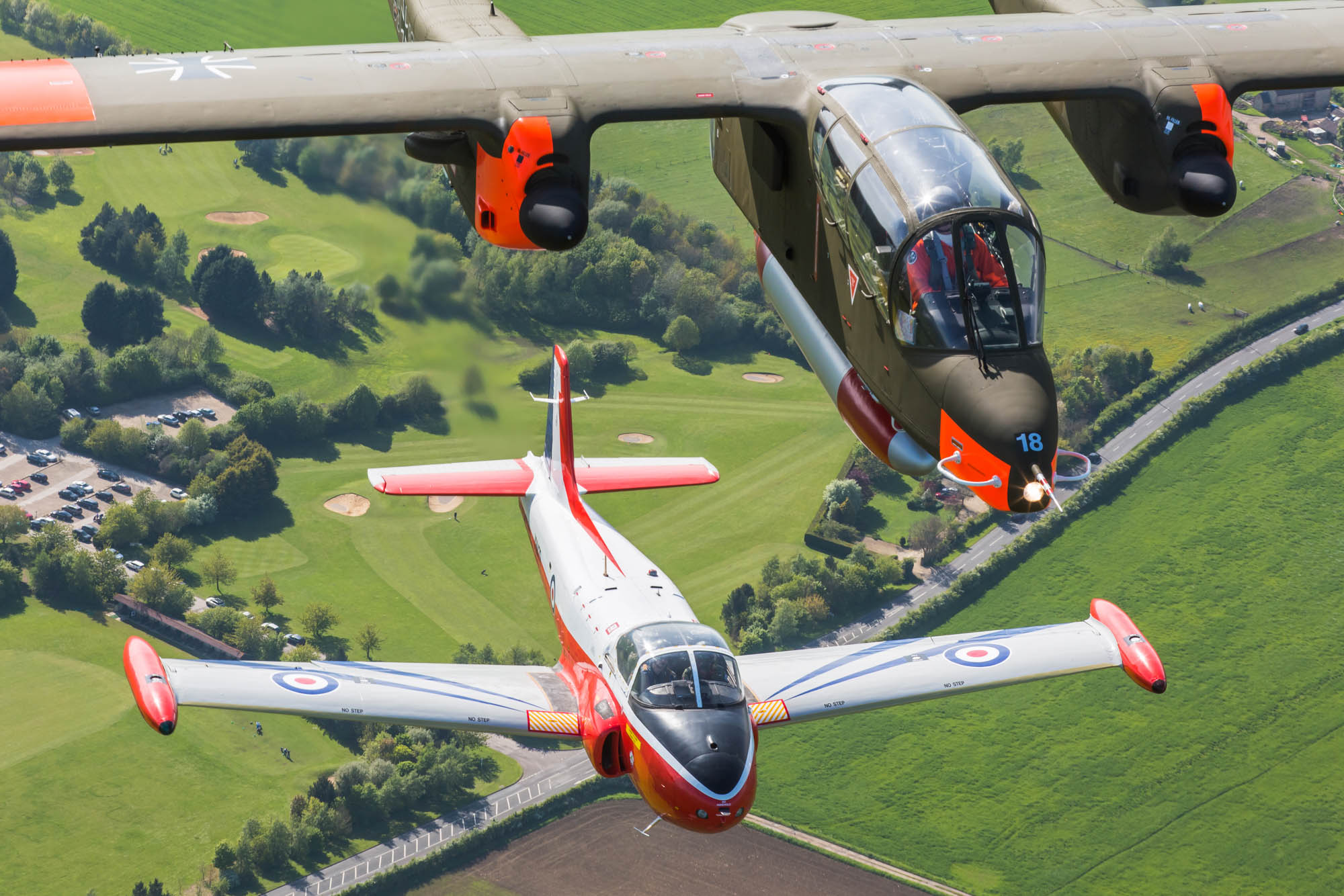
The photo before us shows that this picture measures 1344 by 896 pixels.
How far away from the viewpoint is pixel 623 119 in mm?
41125

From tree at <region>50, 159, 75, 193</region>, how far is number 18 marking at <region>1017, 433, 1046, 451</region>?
610 feet

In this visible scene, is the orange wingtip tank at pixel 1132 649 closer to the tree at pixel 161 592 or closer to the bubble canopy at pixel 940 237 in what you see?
the bubble canopy at pixel 940 237

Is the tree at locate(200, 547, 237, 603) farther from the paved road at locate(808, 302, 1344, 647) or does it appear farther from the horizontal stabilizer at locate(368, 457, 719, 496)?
the horizontal stabilizer at locate(368, 457, 719, 496)

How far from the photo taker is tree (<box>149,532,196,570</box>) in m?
165

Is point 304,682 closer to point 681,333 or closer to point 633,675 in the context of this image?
point 633,675

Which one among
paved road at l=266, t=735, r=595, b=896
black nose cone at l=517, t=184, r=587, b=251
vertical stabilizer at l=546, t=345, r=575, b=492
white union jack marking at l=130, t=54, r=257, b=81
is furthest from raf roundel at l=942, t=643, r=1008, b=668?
paved road at l=266, t=735, r=595, b=896

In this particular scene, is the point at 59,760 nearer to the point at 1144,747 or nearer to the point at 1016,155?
the point at 1144,747

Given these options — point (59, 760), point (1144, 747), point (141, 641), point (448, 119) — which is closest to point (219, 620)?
point (59, 760)

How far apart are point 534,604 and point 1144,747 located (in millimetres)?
56221

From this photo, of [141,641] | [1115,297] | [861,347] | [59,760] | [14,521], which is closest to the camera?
[861,347]

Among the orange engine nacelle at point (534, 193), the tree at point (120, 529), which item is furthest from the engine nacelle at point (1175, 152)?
the tree at point (120, 529)

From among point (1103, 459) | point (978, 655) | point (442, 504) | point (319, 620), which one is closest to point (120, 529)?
point (319, 620)

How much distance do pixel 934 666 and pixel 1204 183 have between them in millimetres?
35023

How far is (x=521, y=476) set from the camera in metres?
84.3
